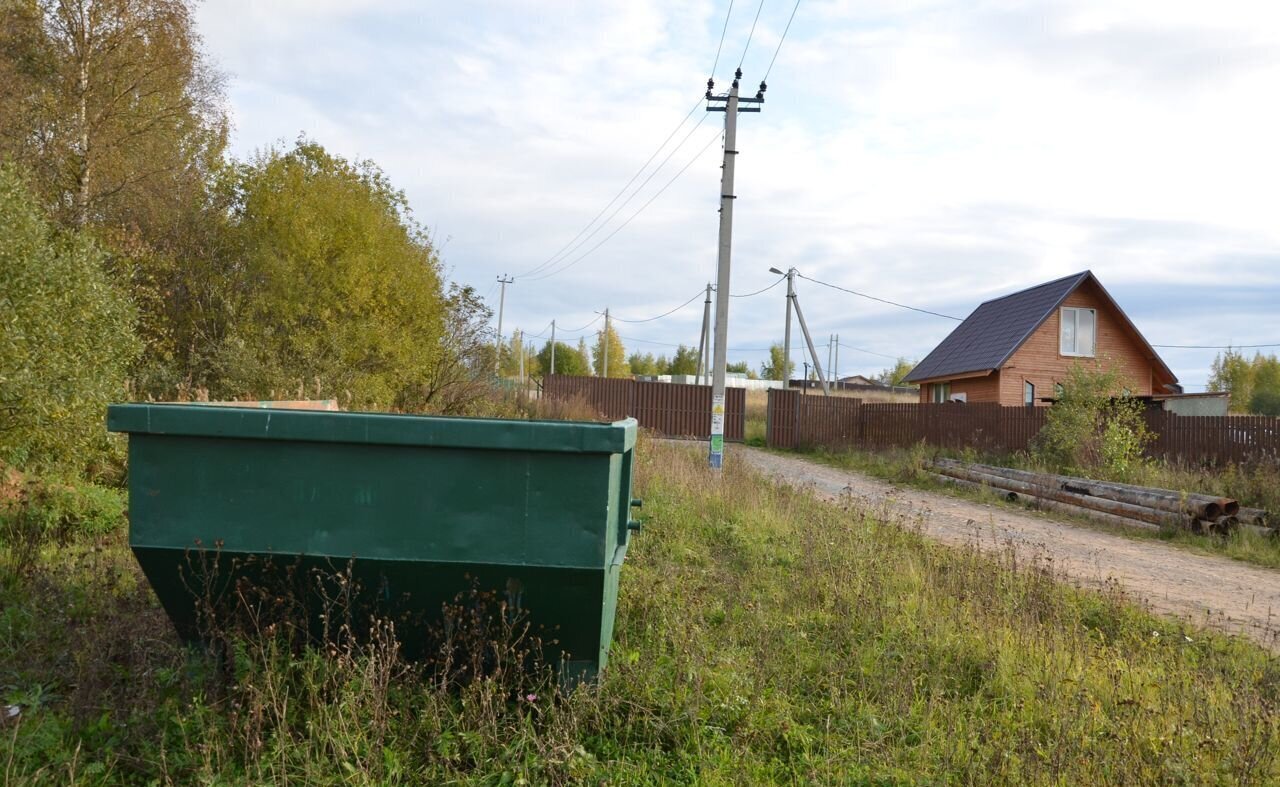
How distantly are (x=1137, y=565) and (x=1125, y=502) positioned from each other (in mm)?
3854

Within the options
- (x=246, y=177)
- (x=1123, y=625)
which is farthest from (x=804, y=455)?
(x=1123, y=625)

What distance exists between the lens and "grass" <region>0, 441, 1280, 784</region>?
3732 mm

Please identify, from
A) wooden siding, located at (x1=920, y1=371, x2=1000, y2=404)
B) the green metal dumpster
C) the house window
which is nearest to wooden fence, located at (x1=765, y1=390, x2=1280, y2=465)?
wooden siding, located at (x1=920, y1=371, x2=1000, y2=404)

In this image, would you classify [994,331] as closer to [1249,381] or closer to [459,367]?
[459,367]

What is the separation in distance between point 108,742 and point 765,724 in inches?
107

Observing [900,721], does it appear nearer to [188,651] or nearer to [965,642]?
[965,642]

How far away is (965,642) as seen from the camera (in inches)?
216

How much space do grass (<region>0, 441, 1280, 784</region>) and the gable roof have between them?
24.7 meters

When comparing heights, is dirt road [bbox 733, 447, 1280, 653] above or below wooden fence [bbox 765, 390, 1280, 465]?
below

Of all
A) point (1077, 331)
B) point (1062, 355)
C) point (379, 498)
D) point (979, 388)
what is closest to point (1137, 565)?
point (379, 498)

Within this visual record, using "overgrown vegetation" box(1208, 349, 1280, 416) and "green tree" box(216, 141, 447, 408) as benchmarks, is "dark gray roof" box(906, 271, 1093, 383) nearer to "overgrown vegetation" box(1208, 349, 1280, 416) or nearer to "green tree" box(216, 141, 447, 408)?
"green tree" box(216, 141, 447, 408)

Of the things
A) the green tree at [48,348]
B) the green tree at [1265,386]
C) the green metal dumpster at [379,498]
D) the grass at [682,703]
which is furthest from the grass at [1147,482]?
the green tree at [1265,386]

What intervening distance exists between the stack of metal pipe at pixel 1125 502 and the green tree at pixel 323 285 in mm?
13290

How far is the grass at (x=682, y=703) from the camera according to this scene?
3.73m
